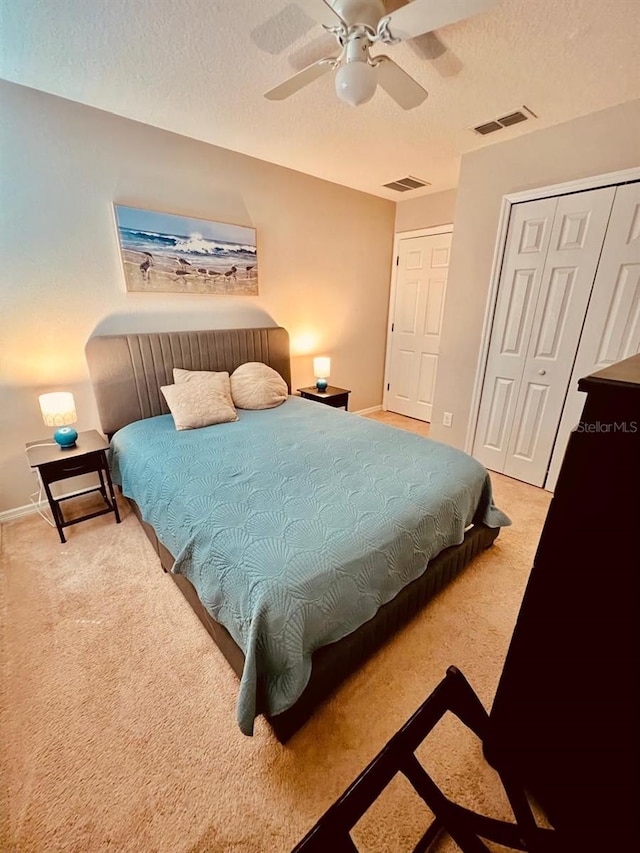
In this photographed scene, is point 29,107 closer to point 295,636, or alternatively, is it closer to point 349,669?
point 295,636

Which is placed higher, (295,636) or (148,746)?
(295,636)

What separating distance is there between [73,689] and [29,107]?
304 centimetres

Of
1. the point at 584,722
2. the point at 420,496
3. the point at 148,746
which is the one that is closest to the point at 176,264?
the point at 420,496

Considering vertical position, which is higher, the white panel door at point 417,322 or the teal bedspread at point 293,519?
the white panel door at point 417,322

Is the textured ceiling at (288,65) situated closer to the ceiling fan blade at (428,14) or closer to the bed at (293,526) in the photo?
the ceiling fan blade at (428,14)

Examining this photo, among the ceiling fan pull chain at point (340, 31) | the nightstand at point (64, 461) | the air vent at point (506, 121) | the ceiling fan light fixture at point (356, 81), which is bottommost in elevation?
the nightstand at point (64, 461)

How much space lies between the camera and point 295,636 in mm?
1081

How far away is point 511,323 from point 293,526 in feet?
8.43

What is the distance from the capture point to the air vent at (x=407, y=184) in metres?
3.32

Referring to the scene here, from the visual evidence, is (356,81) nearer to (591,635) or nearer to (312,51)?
(312,51)

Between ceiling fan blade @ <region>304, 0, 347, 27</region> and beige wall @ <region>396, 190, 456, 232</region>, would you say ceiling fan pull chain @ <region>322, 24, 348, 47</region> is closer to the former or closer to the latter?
ceiling fan blade @ <region>304, 0, 347, 27</region>

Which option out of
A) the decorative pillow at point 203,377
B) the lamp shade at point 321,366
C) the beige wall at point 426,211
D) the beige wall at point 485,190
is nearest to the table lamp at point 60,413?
the decorative pillow at point 203,377

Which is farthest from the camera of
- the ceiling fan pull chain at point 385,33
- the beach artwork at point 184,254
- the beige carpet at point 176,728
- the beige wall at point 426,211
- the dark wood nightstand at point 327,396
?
the beige wall at point 426,211

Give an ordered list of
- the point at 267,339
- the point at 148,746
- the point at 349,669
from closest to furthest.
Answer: the point at 148,746
the point at 349,669
the point at 267,339
